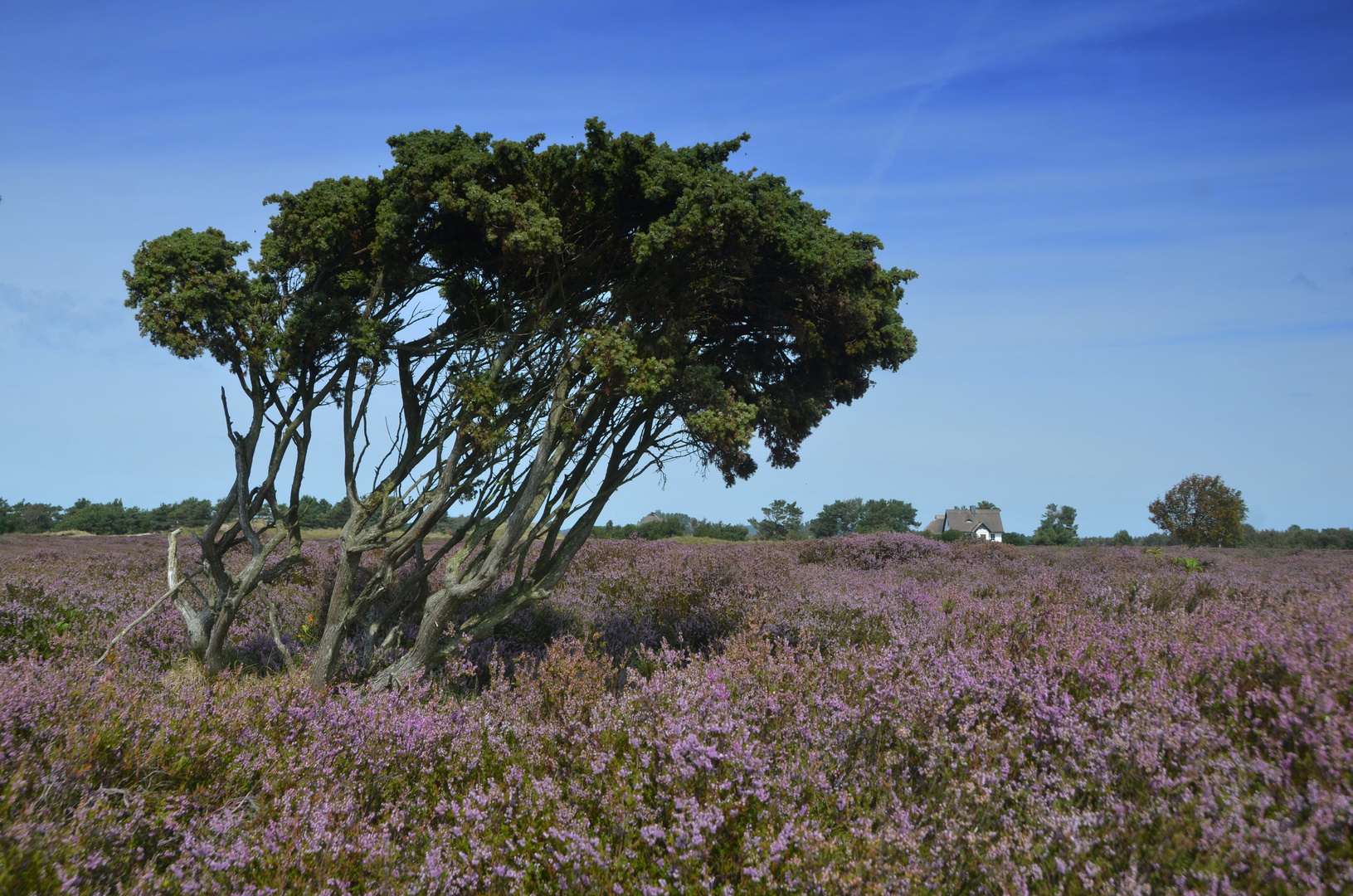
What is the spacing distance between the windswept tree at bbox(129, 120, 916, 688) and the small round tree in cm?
5059

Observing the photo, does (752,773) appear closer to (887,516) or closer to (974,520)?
(887,516)

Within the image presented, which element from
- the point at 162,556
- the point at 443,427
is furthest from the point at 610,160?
the point at 162,556

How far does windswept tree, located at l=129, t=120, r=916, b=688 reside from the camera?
677 cm

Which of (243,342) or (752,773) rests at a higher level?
(243,342)

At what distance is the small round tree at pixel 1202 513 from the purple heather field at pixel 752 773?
172ft

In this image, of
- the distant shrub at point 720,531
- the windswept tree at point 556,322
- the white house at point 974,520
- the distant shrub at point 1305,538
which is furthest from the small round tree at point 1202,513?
the windswept tree at point 556,322

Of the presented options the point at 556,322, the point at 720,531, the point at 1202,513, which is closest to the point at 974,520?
the point at 1202,513

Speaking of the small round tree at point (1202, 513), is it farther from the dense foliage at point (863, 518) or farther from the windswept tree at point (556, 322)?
the windswept tree at point (556, 322)

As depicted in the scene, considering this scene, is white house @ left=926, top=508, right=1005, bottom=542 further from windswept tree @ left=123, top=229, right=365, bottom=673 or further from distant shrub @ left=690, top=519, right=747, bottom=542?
windswept tree @ left=123, top=229, right=365, bottom=673

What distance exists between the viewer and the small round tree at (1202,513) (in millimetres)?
49281

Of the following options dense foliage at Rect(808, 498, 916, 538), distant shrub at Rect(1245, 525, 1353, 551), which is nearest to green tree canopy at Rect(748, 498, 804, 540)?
dense foliage at Rect(808, 498, 916, 538)

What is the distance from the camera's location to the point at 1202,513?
51.5m

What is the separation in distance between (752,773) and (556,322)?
504 centimetres

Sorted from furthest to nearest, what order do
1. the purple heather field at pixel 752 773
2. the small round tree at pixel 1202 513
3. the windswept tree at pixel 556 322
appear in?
1. the small round tree at pixel 1202 513
2. the windswept tree at pixel 556 322
3. the purple heather field at pixel 752 773
